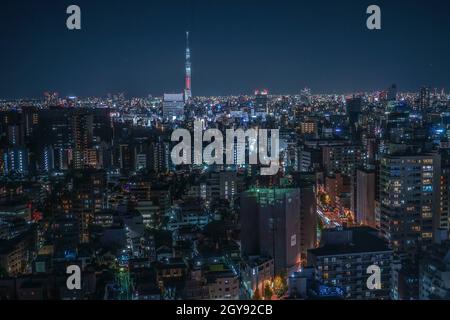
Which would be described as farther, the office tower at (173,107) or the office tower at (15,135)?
the office tower at (15,135)

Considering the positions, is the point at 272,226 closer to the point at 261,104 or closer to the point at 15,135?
the point at 261,104

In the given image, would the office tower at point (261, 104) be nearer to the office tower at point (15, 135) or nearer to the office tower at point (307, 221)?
the office tower at point (307, 221)

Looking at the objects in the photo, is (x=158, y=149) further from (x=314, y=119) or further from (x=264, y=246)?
(x=264, y=246)

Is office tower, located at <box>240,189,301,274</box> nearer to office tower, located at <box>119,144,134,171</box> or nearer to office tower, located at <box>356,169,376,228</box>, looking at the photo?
office tower, located at <box>356,169,376,228</box>

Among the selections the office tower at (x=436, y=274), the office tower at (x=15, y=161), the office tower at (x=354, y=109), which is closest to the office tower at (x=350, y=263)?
the office tower at (x=436, y=274)

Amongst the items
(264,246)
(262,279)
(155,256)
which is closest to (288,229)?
(264,246)

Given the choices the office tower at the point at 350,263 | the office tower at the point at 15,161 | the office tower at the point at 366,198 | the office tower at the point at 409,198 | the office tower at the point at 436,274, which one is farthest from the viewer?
the office tower at the point at 15,161
